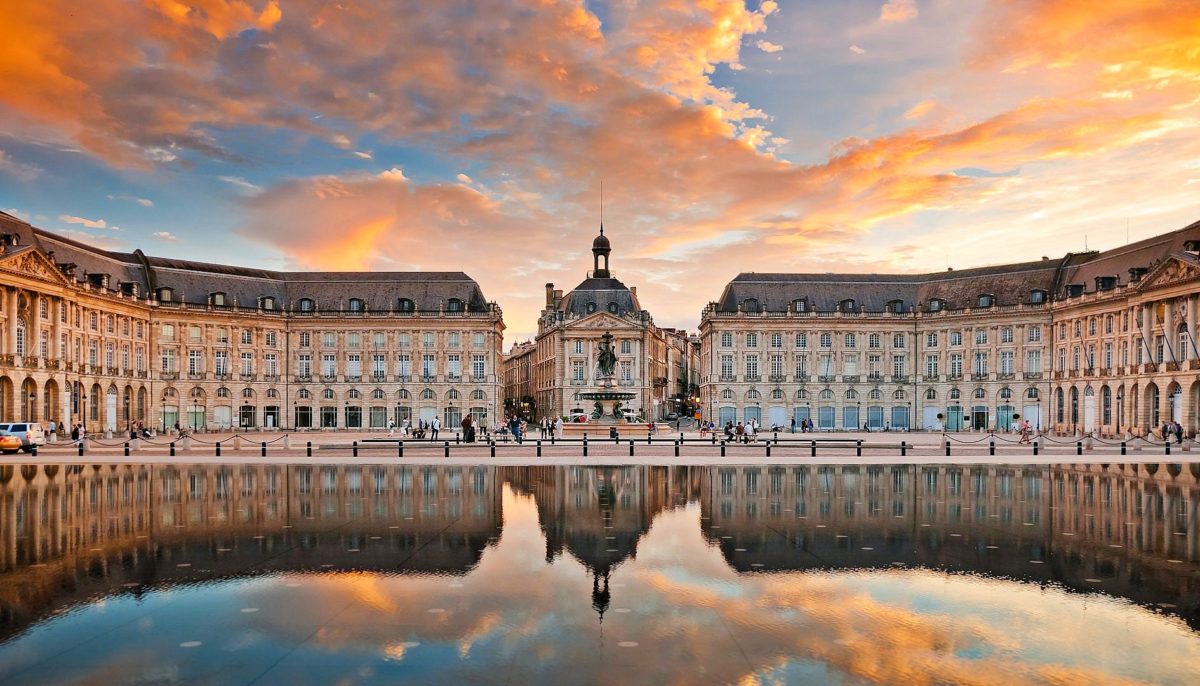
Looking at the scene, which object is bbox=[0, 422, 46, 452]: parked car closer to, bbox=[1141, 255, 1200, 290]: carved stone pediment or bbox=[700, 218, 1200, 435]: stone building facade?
bbox=[700, 218, 1200, 435]: stone building facade

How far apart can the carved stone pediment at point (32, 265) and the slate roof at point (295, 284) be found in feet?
56.8

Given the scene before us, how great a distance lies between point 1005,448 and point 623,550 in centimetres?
4046

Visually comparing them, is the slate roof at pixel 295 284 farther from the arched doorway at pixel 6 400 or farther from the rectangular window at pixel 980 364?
the rectangular window at pixel 980 364

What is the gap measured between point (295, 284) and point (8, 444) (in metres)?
51.0

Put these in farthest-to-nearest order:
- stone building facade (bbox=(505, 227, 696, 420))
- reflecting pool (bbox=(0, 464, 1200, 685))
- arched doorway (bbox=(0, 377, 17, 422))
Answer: stone building facade (bbox=(505, 227, 696, 420)) → arched doorway (bbox=(0, 377, 17, 422)) → reflecting pool (bbox=(0, 464, 1200, 685))

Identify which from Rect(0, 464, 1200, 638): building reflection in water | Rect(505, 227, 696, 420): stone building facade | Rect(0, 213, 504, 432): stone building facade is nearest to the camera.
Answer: Rect(0, 464, 1200, 638): building reflection in water

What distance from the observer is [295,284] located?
95.0 metres

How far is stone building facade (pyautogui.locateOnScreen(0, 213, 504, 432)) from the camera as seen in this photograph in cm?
7894

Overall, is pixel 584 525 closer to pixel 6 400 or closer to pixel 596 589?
pixel 596 589

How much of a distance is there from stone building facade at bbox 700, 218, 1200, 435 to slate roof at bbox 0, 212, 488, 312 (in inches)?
1178

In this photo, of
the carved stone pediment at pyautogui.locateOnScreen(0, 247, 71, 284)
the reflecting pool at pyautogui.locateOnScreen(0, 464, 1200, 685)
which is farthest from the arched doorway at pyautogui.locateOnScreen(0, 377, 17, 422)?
the reflecting pool at pyautogui.locateOnScreen(0, 464, 1200, 685)

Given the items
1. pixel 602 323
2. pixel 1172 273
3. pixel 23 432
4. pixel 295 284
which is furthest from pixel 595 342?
pixel 23 432

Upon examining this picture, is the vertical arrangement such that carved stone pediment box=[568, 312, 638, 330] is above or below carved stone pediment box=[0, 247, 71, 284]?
below

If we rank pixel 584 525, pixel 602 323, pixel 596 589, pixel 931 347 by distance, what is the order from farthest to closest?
pixel 602 323, pixel 931 347, pixel 584 525, pixel 596 589
